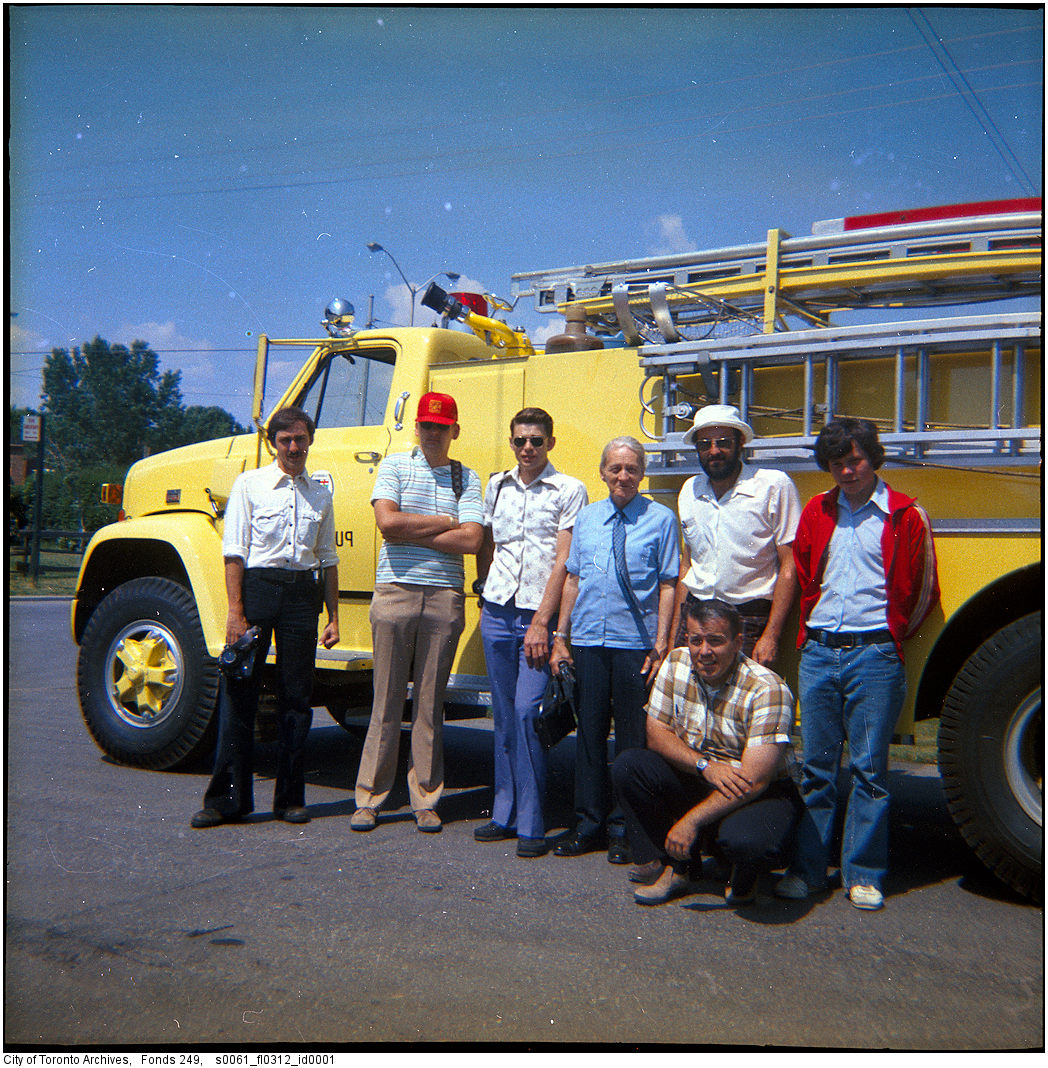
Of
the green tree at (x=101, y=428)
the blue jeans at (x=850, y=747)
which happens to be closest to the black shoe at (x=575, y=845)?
the blue jeans at (x=850, y=747)

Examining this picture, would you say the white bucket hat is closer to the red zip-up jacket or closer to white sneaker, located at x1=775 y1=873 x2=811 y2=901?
the red zip-up jacket

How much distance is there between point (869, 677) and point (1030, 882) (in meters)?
0.92

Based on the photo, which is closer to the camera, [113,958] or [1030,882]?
[113,958]

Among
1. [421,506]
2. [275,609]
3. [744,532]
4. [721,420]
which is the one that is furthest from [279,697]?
[721,420]

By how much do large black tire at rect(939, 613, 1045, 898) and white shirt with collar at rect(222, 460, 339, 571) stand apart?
2942 millimetres

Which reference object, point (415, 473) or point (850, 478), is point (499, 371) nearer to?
point (415, 473)

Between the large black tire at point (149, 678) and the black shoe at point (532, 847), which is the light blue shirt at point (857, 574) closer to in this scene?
the black shoe at point (532, 847)

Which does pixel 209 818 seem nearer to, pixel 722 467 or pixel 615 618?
pixel 615 618

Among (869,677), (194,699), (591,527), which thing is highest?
(591,527)

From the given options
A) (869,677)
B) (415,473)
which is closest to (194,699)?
(415,473)

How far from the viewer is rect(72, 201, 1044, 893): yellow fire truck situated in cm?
366

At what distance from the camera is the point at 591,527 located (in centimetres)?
428

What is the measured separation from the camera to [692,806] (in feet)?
12.6

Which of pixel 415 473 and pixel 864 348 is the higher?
pixel 864 348
